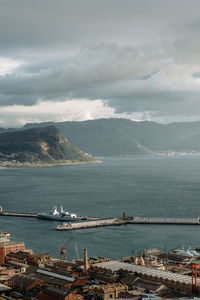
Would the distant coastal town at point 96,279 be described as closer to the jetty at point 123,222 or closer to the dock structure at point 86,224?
the dock structure at point 86,224

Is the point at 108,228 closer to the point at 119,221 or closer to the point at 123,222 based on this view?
the point at 119,221

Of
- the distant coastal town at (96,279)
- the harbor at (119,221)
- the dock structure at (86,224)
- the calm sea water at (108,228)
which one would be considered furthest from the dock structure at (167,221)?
the distant coastal town at (96,279)

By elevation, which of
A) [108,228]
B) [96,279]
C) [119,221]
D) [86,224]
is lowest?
[108,228]

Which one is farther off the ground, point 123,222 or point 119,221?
point 119,221

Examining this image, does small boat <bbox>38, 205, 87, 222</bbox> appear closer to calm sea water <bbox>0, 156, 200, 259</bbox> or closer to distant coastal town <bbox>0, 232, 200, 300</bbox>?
calm sea water <bbox>0, 156, 200, 259</bbox>

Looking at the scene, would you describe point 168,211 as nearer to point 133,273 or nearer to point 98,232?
point 98,232

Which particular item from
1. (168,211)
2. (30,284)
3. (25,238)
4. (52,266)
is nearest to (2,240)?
(25,238)

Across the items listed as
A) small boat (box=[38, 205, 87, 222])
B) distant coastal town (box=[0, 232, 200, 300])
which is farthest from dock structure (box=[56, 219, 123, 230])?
distant coastal town (box=[0, 232, 200, 300])

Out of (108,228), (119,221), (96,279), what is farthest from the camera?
(119,221)

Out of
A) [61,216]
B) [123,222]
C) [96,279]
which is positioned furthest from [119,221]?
[96,279]
